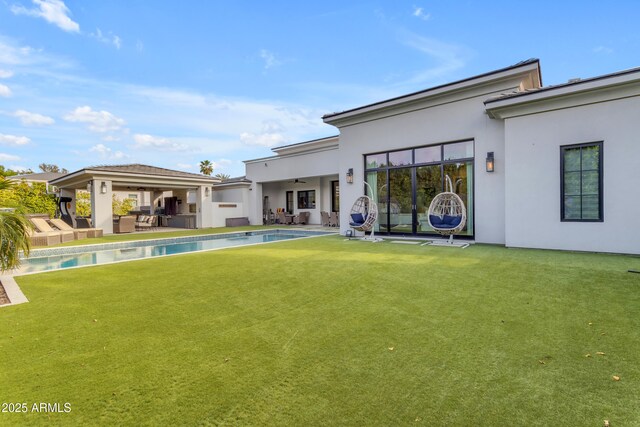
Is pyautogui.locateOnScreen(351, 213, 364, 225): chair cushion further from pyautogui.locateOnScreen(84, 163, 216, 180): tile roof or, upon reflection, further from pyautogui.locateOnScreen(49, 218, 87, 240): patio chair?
pyautogui.locateOnScreen(84, 163, 216, 180): tile roof

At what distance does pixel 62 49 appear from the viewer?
12797mm

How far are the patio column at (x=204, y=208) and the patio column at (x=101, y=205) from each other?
4.36 m

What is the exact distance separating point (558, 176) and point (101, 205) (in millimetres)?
17644

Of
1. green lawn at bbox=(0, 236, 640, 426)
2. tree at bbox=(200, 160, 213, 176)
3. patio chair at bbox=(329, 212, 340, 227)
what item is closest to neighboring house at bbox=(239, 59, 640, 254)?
green lawn at bbox=(0, 236, 640, 426)

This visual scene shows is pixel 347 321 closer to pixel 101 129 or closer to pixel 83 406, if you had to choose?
pixel 83 406

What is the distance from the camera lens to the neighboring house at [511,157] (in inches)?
260

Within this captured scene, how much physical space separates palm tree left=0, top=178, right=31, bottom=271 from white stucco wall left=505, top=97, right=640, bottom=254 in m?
9.69

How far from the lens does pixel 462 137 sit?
9000mm

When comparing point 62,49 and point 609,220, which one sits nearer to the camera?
point 609,220

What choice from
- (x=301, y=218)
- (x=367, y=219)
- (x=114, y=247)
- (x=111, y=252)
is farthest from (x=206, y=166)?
(x=367, y=219)

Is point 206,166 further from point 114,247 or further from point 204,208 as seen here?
point 114,247

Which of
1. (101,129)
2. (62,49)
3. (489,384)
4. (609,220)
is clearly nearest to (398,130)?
(609,220)

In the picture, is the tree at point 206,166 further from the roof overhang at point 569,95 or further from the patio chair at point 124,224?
the roof overhang at point 569,95

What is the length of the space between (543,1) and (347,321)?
12.6 meters
